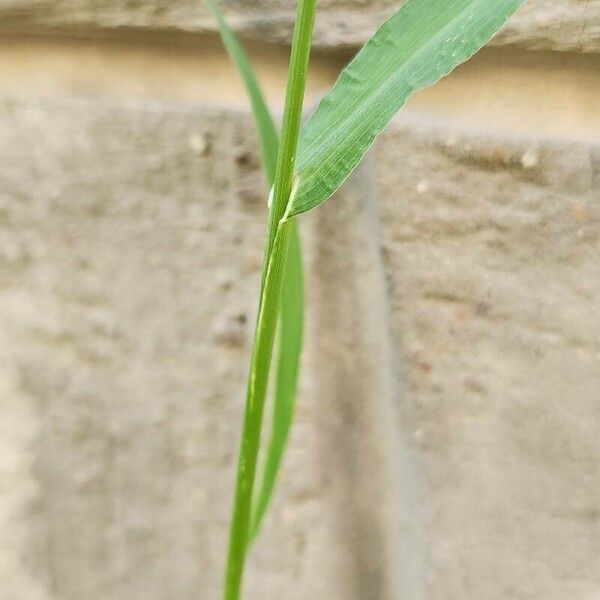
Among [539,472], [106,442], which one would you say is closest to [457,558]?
[539,472]

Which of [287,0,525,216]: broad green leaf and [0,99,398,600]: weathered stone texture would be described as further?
[0,99,398,600]: weathered stone texture

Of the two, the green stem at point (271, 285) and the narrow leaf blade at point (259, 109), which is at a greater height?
the narrow leaf blade at point (259, 109)

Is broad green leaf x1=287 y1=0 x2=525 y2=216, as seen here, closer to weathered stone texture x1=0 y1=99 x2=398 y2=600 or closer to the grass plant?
the grass plant

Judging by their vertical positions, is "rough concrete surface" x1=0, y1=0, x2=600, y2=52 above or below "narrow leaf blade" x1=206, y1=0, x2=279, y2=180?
above

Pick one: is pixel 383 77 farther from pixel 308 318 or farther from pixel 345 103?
pixel 308 318

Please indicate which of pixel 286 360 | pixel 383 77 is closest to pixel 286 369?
pixel 286 360

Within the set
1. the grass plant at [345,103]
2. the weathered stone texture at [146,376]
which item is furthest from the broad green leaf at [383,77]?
the weathered stone texture at [146,376]

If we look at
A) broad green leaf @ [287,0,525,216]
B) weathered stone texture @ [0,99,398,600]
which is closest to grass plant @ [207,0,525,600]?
broad green leaf @ [287,0,525,216]

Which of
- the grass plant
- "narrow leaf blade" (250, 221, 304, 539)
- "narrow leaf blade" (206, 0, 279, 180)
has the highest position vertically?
"narrow leaf blade" (206, 0, 279, 180)

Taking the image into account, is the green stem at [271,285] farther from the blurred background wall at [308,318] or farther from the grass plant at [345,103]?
the blurred background wall at [308,318]
